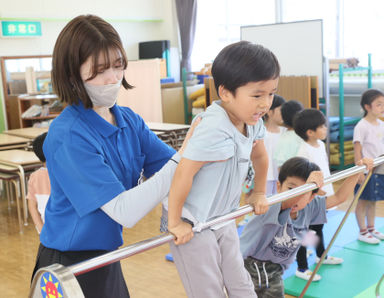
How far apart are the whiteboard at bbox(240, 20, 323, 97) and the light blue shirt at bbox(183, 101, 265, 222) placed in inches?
190

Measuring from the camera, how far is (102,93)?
1.33 m

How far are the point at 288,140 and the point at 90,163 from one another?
8.87ft

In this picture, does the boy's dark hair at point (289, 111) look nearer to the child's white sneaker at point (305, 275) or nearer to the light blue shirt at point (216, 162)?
the child's white sneaker at point (305, 275)

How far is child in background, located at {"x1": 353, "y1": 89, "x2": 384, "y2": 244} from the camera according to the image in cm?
389

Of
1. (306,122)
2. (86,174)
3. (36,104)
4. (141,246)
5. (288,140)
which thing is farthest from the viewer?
(36,104)

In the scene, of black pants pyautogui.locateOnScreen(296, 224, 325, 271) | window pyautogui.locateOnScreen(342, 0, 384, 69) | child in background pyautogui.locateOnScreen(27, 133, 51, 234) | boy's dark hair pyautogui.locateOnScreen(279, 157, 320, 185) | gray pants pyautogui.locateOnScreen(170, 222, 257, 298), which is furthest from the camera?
window pyautogui.locateOnScreen(342, 0, 384, 69)

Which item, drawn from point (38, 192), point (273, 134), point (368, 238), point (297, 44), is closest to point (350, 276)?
point (368, 238)

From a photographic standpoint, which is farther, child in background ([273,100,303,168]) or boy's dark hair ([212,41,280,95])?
child in background ([273,100,303,168])

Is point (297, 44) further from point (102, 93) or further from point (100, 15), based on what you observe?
point (100, 15)

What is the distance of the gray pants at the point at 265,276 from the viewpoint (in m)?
2.13

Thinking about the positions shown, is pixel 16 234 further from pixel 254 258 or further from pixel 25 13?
pixel 25 13

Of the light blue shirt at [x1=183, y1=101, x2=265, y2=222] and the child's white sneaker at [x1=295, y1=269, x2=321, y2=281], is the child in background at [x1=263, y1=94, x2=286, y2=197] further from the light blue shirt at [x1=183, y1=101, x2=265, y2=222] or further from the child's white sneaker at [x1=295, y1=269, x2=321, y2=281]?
the light blue shirt at [x1=183, y1=101, x2=265, y2=222]

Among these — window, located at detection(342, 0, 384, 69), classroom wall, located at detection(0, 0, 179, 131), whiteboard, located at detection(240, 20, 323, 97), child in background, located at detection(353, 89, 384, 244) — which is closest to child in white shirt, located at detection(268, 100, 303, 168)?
child in background, located at detection(353, 89, 384, 244)

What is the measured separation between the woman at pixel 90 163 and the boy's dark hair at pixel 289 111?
2776 millimetres
